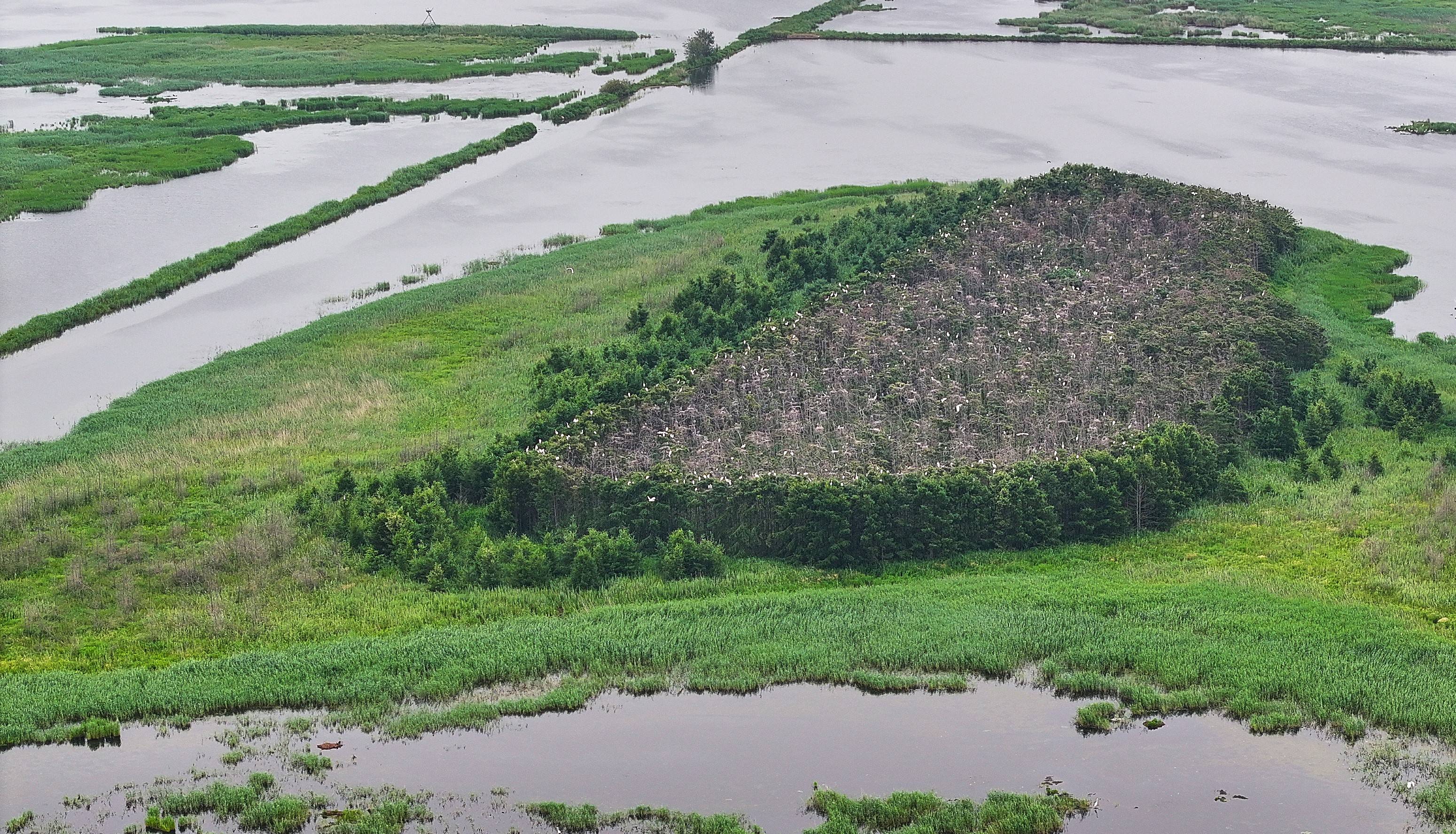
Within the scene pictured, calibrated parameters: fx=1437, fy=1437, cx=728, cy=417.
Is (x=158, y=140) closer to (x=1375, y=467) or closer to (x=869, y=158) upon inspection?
(x=869, y=158)

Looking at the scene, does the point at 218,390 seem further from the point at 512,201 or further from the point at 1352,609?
the point at 1352,609

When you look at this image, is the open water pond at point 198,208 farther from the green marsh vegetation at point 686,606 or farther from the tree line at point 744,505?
the tree line at point 744,505

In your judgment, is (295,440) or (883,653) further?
(295,440)

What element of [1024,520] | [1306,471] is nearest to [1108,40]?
[1306,471]

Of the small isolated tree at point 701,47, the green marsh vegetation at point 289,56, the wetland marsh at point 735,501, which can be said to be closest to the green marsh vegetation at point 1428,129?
the wetland marsh at point 735,501

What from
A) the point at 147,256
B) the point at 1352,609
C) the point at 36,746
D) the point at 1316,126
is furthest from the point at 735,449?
the point at 1316,126

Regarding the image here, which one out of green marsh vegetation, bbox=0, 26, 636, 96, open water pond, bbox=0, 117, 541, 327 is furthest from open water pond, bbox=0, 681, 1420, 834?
green marsh vegetation, bbox=0, 26, 636, 96

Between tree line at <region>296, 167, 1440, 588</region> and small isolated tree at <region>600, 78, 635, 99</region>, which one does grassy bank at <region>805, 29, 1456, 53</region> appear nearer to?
small isolated tree at <region>600, 78, 635, 99</region>
